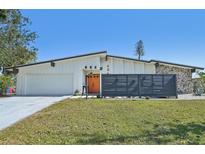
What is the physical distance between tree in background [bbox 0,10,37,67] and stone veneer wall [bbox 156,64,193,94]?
19.5 m

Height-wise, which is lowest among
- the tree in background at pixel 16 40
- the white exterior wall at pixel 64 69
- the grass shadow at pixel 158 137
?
the grass shadow at pixel 158 137

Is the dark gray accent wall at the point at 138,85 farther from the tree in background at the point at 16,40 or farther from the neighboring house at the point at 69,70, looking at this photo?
the tree in background at the point at 16,40

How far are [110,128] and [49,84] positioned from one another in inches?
602

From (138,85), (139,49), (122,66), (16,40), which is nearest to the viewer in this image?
(138,85)

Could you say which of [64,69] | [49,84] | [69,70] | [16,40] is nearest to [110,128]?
[69,70]

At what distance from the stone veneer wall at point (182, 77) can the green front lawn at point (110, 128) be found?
514 inches

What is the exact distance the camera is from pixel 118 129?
7.44m

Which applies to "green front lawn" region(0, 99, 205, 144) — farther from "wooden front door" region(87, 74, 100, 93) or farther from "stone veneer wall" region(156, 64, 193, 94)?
"stone veneer wall" region(156, 64, 193, 94)

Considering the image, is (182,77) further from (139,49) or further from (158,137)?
(139,49)

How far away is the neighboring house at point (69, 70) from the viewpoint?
862 inches

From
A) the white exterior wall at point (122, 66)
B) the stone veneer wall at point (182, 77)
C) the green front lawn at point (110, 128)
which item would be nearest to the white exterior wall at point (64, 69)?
the white exterior wall at point (122, 66)

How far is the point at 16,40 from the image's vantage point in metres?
34.8
